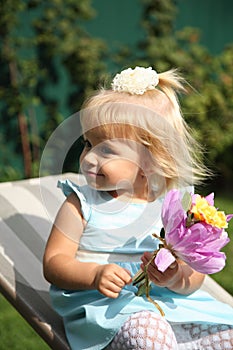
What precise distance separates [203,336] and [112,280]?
414mm

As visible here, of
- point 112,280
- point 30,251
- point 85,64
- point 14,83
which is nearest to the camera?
point 112,280

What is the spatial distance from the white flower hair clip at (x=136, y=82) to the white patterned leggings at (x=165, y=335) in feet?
2.50

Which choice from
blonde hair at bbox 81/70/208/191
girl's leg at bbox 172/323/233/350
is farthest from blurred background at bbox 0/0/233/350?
girl's leg at bbox 172/323/233/350

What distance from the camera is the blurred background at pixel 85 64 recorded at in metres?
6.57

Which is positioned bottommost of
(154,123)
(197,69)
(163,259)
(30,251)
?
(197,69)

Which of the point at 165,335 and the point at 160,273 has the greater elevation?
the point at 160,273

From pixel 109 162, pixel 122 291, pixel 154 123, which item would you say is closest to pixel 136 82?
pixel 154 123

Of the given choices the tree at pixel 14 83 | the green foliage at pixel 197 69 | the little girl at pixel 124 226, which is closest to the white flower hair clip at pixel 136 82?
the little girl at pixel 124 226

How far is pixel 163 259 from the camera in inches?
95.7

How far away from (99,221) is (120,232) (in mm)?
86

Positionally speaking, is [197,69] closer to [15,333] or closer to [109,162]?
[15,333]

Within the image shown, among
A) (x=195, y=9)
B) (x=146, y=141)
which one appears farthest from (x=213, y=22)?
(x=146, y=141)

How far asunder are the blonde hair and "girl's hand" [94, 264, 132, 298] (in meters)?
0.45

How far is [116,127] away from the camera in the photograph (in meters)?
2.68
